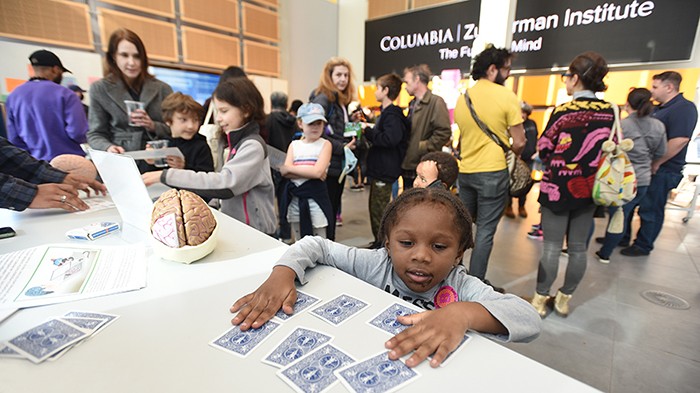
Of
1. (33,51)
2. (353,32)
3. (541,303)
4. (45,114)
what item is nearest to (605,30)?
(541,303)

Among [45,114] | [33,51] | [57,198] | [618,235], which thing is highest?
[33,51]

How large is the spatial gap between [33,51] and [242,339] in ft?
19.2

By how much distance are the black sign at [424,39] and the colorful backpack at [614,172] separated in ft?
14.3

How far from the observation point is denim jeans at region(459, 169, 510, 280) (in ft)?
7.30

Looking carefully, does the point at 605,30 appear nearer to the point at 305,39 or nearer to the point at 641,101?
the point at 641,101

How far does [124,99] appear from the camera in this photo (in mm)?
2119

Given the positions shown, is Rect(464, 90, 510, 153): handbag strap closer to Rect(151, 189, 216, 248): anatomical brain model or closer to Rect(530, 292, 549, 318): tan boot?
Rect(530, 292, 549, 318): tan boot

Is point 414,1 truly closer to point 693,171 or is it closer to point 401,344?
point 693,171

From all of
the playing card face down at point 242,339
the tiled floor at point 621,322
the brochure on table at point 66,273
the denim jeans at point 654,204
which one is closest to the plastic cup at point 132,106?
the brochure on table at point 66,273

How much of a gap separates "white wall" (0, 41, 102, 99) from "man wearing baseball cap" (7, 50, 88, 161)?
235 cm

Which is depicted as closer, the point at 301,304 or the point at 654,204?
the point at 301,304

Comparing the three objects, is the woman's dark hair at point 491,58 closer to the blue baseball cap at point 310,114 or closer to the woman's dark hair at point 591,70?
the woman's dark hair at point 591,70

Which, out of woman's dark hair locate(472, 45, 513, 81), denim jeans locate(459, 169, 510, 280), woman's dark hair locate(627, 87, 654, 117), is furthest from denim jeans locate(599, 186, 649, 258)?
woman's dark hair locate(472, 45, 513, 81)

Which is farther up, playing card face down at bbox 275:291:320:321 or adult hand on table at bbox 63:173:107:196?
adult hand on table at bbox 63:173:107:196
